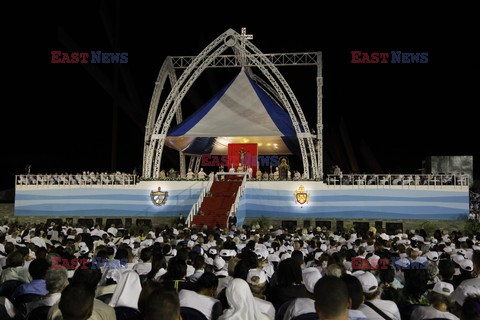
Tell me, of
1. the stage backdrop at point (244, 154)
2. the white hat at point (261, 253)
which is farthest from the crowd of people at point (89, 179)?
the white hat at point (261, 253)

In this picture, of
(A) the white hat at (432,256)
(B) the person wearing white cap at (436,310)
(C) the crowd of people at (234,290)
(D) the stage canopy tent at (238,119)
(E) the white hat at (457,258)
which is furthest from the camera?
(D) the stage canopy tent at (238,119)

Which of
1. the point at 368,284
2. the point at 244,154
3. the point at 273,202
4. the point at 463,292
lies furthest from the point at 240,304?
the point at 244,154

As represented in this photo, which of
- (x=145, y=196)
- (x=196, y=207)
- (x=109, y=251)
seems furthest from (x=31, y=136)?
(x=109, y=251)

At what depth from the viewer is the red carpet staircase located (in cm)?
2647

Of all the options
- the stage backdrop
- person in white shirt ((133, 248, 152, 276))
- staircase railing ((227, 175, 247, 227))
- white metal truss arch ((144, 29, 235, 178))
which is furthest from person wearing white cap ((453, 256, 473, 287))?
the stage backdrop

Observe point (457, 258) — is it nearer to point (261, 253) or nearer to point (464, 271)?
point (464, 271)

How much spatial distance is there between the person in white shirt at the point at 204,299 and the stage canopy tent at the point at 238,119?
27712 millimetres

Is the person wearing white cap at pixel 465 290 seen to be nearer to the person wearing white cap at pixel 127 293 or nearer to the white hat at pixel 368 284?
the white hat at pixel 368 284

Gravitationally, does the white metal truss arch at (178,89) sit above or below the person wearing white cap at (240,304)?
above

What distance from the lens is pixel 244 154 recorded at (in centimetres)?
3900

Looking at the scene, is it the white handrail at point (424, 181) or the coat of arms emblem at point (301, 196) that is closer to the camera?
the white handrail at point (424, 181)

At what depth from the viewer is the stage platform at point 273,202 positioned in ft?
96.1

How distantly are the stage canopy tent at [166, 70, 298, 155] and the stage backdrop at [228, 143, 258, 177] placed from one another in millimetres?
2576

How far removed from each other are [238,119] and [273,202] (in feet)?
24.3
